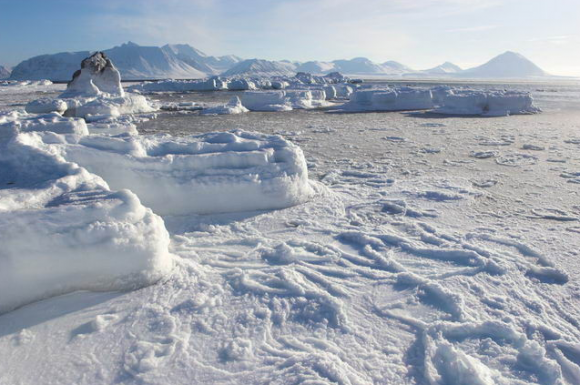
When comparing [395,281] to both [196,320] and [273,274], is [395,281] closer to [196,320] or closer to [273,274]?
[273,274]

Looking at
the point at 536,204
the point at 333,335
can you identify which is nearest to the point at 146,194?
the point at 333,335

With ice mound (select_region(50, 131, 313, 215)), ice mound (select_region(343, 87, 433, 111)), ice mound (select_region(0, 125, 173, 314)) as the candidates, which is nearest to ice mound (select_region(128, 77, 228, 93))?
ice mound (select_region(343, 87, 433, 111))

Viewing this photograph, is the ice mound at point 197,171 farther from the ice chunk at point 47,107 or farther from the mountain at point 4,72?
the mountain at point 4,72

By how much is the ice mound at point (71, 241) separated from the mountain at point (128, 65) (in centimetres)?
11441

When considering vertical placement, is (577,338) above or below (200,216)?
below

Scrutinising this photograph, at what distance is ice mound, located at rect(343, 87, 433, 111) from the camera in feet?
59.2

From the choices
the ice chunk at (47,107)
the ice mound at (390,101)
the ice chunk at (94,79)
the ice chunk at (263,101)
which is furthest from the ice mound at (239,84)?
the ice chunk at (47,107)

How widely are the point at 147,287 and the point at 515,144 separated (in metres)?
8.83

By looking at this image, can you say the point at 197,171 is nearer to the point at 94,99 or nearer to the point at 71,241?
the point at 71,241

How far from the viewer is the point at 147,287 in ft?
7.79

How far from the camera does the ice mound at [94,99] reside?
14.2 m

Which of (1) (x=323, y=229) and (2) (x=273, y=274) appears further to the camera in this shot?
(1) (x=323, y=229)

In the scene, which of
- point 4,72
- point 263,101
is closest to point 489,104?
point 263,101

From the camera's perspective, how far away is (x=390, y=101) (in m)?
18.3
